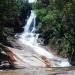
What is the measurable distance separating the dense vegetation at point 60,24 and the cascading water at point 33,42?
1456 mm

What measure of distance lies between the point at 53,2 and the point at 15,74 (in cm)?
1653

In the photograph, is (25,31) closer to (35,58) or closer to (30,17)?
(30,17)

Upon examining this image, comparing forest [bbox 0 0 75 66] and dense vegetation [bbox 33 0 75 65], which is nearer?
forest [bbox 0 0 75 66]

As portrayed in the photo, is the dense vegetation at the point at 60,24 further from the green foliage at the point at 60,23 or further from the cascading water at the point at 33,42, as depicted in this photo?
the cascading water at the point at 33,42

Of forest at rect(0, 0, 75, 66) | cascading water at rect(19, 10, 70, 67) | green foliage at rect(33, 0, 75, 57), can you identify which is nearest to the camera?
forest at rect(0, 0, 75, 66)

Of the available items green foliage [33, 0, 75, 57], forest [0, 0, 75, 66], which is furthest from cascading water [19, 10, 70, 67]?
green foliage [33, 0, 75, 57]

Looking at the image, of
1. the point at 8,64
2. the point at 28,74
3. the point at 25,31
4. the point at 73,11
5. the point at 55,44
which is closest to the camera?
the point at 28,74

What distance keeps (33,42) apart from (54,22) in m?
10.0

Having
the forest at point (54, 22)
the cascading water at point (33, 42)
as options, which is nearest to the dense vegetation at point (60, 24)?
the forest at point (54, 22)

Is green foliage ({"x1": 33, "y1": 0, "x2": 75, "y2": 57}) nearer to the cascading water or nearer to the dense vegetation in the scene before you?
the dense vegetation

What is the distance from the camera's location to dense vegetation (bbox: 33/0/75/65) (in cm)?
4092

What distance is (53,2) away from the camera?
41.6 meters

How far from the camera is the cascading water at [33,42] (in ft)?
141

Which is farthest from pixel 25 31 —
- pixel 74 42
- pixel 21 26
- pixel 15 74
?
pixel 15 74
